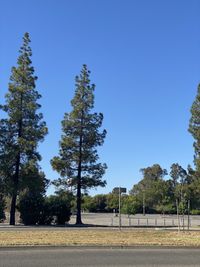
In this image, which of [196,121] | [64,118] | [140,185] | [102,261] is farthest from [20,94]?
[140,185]

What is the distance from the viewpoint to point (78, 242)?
19.5m

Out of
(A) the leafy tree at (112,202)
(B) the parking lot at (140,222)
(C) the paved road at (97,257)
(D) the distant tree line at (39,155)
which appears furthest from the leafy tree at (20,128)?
(A) the leafy tree at (112,202)

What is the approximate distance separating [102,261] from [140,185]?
121 meters

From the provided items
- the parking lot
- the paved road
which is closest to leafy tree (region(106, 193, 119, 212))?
the parking lot

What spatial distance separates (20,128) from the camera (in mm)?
44906

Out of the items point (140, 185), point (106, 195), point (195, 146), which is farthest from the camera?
point (140, 185)

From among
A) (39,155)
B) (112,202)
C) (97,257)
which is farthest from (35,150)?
(112,202)

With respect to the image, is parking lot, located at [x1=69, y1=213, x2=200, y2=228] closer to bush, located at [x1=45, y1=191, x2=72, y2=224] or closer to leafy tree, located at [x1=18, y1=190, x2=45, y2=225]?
bush, located at [x1=45, y1=191, x2=72, y2=224]

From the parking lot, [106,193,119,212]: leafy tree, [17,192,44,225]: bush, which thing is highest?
[106,193,119,212]: leafy tree

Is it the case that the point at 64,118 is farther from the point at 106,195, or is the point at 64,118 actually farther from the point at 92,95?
the point at 106,195

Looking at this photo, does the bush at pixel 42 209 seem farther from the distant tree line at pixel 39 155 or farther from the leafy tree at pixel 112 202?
the leafy tree at pixel 112 202

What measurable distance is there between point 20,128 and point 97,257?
3092cm

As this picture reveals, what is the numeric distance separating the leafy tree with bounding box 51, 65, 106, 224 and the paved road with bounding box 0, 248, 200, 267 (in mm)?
28606

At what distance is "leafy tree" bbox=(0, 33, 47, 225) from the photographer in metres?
43.8
